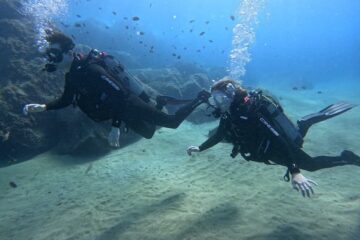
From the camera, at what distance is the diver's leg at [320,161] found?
670cm

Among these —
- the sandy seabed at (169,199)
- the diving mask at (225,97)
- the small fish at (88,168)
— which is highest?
the diving mask at (225,97)

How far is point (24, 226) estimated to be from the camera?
6.45 m

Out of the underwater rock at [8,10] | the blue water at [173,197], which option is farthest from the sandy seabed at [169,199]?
the underwater rock at [8,10]

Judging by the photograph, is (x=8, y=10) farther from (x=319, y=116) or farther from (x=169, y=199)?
(x=319, y=116)

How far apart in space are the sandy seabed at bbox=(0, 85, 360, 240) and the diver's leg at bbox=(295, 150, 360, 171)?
686mm

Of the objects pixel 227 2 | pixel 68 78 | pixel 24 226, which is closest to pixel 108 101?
pixel 68 78

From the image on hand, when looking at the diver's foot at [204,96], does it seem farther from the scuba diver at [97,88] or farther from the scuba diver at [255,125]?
the scuba diver at [255,125]

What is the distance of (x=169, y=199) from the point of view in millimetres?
6977

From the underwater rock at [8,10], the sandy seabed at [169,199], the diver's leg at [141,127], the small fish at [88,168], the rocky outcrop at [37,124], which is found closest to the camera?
the sandy seabed at [169,199]

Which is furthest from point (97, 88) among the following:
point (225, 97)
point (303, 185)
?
point (303, 185)

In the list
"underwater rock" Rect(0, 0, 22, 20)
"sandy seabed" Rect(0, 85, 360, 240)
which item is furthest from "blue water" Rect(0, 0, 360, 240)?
"underwater rock" Rect(0, 0, 22, 20)

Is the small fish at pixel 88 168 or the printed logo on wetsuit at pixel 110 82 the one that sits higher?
the printed logo on wetsuit at pixel 110 82

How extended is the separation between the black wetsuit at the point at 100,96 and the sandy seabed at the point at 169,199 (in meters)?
1.92

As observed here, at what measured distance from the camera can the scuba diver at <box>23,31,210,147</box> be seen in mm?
6395
